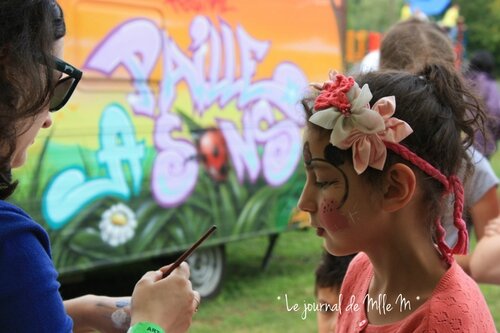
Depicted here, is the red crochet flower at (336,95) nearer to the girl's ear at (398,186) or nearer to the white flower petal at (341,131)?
the white flower petal at (341,131)

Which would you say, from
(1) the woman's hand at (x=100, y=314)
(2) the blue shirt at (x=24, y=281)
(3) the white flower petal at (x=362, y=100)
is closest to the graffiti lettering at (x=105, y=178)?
(1) the woman's hand at (x=100, y=314)

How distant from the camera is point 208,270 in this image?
570cm

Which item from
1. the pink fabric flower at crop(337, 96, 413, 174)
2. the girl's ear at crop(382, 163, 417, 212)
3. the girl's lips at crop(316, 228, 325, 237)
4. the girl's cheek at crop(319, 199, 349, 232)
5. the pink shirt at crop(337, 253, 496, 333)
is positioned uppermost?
the pink fabric flower at crop(337, 96, 413, 174)

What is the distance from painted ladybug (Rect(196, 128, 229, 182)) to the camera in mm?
5102

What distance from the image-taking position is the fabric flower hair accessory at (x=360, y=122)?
161cm

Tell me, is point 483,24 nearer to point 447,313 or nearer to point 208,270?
point 208,270

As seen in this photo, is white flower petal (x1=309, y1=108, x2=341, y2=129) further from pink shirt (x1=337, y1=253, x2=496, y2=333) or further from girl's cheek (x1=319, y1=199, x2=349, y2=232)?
pink shirt (x1=337, y1=253, x2=496, y2=333)

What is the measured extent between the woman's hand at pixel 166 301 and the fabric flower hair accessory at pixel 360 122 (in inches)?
19.2

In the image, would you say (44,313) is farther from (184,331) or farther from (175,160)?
(175,160)

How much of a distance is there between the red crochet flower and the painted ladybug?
336cm

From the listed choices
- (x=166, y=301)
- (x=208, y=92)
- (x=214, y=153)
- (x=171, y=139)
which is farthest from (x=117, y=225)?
(x=166, y=301)

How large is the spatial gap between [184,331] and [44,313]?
1.27ft

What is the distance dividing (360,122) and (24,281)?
2.76 ft

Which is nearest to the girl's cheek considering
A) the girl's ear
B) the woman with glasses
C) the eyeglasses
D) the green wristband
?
the girl's ear
